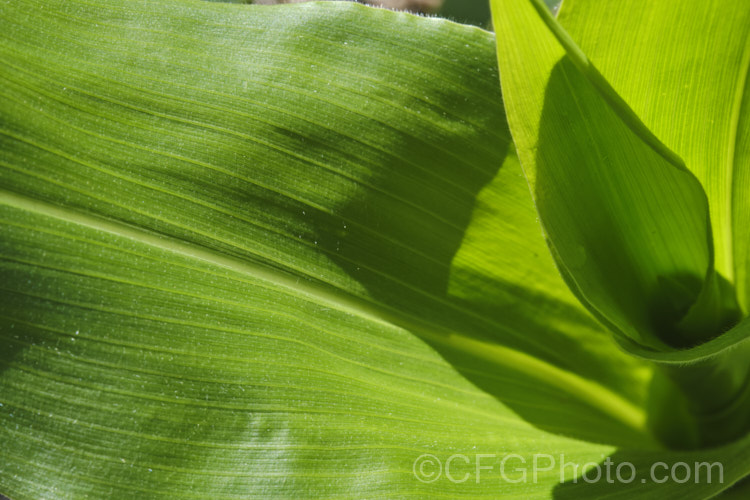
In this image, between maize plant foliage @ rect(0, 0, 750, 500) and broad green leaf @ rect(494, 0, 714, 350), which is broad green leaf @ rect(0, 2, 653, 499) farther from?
broad green leaf @ rect(494, 0, 714, 350)

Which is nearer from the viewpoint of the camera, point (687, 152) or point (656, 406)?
point (687, 152)

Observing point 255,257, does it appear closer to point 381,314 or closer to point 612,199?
point 381,314

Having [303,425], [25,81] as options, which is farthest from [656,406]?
[25,81]

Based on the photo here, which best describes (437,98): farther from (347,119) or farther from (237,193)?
(237,193)

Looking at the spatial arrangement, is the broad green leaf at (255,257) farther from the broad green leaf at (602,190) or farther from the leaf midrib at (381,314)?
the broad green leaf at (602,190)

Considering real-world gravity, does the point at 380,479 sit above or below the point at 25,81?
below

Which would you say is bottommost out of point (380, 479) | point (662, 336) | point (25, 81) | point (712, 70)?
point (380, 479)
